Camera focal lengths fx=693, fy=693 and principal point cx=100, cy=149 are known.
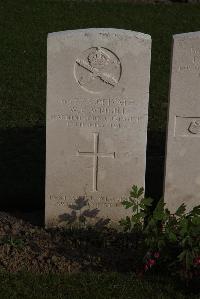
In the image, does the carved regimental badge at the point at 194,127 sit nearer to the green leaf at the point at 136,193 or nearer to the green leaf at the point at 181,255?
the green leaf at the point at 136,193

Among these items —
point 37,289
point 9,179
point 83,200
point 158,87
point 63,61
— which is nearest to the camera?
point 37,289

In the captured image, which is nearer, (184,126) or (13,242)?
(13,242)

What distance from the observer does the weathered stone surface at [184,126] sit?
6.03 m

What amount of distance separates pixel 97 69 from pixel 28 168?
7.44 ft

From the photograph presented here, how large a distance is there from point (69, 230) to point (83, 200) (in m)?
0.31

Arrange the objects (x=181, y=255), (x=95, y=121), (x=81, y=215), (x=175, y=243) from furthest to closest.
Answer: (x=81, y=215) → (x=95, y=121) → (x=175, y=243) → (x=181, y=255)

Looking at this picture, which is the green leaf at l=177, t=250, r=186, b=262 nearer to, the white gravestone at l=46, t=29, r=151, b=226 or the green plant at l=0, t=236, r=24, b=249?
the white gravestone at l=46, t=29, r=151, b=226

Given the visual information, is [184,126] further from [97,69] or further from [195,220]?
[195,220]

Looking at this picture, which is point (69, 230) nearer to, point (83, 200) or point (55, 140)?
point (83, 200)

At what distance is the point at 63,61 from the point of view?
604 centimetres

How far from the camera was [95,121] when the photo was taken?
6.24 m

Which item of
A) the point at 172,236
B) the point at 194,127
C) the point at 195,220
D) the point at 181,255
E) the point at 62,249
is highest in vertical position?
the point at 194,127

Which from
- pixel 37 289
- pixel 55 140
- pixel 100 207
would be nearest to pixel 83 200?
pixel 100 207

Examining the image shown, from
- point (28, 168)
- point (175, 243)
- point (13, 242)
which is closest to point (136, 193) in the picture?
point (175, 243)
